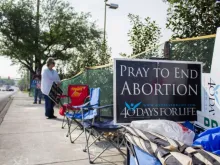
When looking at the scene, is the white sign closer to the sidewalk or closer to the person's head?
the sidewalk

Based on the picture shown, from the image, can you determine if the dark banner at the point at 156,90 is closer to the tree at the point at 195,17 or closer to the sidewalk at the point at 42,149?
the sidewalk at the point at 42,149

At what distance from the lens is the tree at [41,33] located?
917 inches

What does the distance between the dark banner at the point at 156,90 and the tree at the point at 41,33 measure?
21.5 meters

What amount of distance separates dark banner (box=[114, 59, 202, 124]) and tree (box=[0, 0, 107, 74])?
21.5 meters

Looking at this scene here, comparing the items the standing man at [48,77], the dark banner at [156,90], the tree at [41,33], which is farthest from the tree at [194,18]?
the tree at [41,33]

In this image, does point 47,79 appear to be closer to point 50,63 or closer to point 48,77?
point 48,77

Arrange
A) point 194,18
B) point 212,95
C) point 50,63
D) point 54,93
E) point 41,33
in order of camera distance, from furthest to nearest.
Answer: point 41,33, point 50,63, point 54,93, point 194,18, point 212,95

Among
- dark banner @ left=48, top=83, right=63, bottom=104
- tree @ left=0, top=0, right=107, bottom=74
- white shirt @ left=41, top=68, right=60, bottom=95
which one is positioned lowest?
dark banner @ left=48, top=83, right=63, bottom=104

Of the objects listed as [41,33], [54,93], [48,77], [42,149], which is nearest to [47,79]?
[48,77]

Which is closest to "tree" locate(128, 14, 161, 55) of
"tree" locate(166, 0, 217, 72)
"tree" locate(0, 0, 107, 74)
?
"tree" locate(166, 0, 217, 72)

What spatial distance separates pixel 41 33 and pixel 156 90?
76.7 feet

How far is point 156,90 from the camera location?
9.98 ft

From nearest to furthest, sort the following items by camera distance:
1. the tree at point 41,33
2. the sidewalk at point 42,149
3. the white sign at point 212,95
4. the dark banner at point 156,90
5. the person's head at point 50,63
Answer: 1. the white sign at point 212,95
2. the dark banner at point 156,90
3. the sidewalk at point 42,149
4. the person's head at point 50,63
5. the tree at point 41,33

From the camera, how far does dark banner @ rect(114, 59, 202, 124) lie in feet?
9.70
